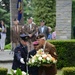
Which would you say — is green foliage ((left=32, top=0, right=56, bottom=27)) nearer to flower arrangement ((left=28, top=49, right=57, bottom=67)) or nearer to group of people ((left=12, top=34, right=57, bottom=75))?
group of people ((left=12, top=34, right=57, bottom=75))

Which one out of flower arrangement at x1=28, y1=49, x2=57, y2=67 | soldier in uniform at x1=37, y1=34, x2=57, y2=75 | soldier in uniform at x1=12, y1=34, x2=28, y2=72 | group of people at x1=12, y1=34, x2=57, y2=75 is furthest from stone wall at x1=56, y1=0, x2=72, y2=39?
flower arrangement at x1=28, y1=49, x2=57, y2=67

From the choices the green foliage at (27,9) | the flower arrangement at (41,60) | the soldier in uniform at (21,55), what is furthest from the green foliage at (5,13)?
the flower arrangement at (41,60)

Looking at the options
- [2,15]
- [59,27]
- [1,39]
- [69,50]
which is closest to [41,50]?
[69,50]

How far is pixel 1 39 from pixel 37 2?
14.9 m

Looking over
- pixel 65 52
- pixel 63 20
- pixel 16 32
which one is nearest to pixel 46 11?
pixel 16 32

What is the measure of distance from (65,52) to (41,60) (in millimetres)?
6241

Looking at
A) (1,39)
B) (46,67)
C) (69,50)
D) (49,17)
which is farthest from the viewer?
(49,17)

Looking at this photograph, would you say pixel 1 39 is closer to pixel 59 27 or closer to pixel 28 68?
pixel 59 27

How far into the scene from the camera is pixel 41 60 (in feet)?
40.1

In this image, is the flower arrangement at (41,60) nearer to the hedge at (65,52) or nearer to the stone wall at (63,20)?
the hedge at (65,52)

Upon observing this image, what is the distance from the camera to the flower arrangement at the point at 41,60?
40.1 ft

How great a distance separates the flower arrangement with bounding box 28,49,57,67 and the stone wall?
9.38 m

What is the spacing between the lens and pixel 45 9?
129ft

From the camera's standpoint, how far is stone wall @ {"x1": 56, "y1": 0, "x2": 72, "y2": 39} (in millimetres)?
21672
